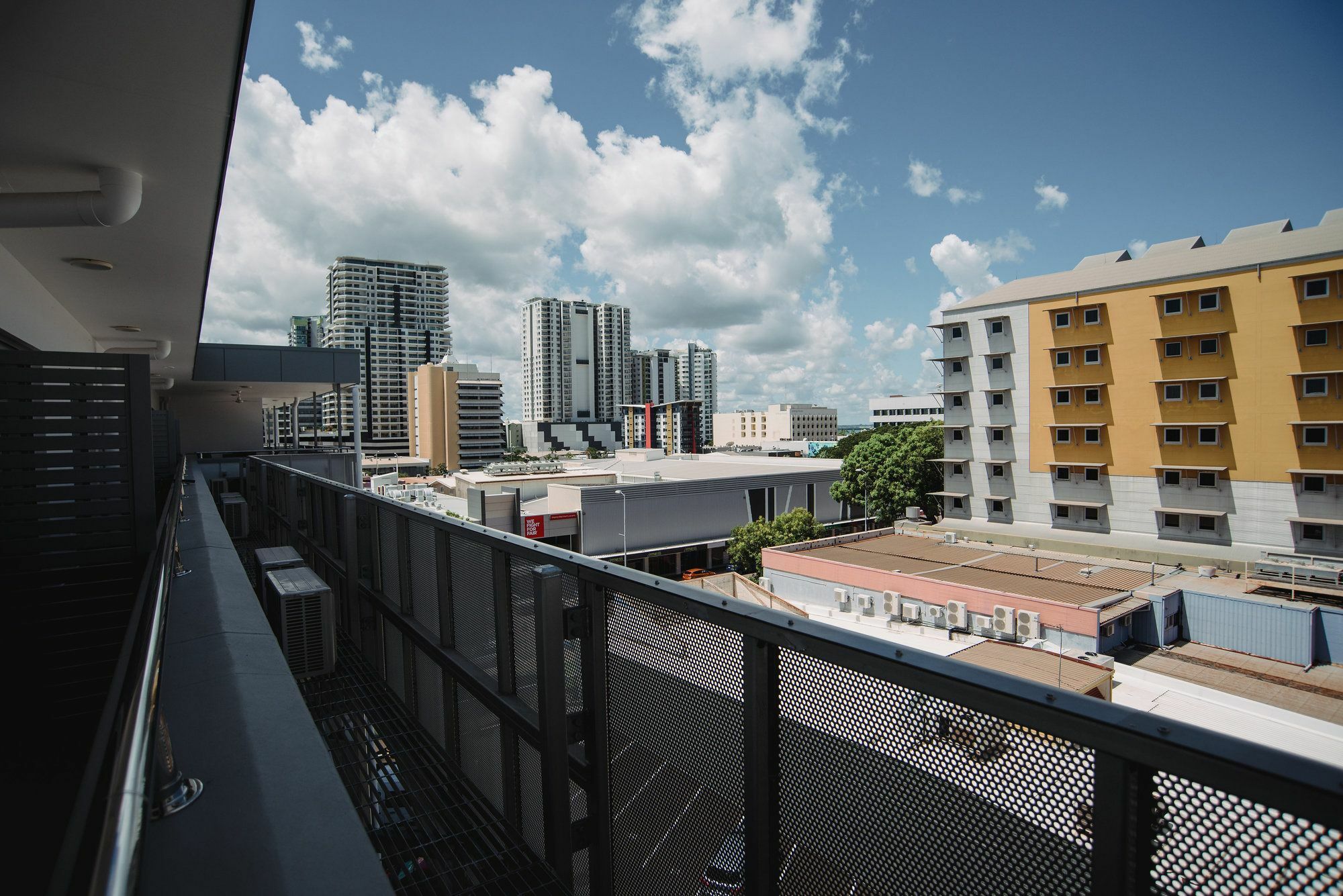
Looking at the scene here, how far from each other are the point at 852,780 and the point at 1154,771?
0.50 m

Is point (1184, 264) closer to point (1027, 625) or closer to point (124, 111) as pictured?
point (1027, 625)

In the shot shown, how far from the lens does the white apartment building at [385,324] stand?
88.2 m

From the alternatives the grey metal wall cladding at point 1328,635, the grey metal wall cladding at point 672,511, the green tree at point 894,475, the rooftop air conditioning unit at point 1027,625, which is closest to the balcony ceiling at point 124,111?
the rooftop air conditioning unit at point 1027,625

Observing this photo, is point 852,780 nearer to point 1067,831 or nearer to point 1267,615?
point 1067,831

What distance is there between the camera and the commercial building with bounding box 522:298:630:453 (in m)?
113

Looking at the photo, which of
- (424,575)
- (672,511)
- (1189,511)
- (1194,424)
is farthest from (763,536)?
(424,575)

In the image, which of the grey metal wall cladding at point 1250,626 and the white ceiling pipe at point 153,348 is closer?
the white ceiling pipe at point 153,348

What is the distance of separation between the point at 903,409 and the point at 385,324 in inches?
2900

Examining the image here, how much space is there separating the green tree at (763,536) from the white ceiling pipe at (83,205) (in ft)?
81.7

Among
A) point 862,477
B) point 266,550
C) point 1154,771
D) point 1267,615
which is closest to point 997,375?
point 862,477

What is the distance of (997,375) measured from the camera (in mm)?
28984

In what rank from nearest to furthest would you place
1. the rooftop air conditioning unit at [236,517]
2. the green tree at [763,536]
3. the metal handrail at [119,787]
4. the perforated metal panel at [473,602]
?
the metal handrail at [119,787] → the perforated metal panel at [473,602] → the rooftop air conditioning unit at [236,517] → the green tree at [763,536]

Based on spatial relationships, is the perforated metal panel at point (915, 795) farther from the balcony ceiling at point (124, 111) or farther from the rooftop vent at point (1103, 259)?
the rooftop vent at point (1103, 259)

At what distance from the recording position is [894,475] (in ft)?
109
